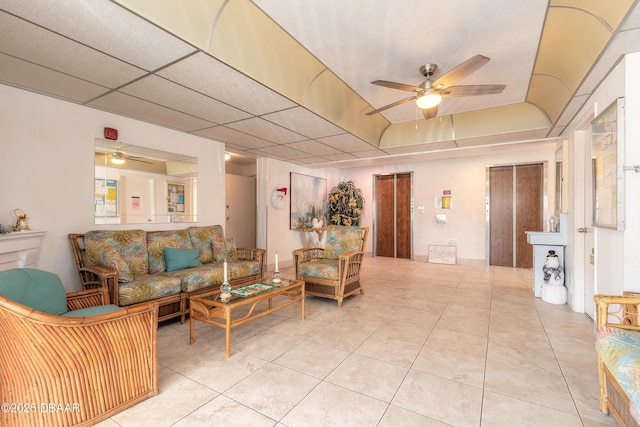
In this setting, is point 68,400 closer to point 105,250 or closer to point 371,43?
point 105,250

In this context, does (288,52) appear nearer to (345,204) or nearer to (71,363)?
(71,363)

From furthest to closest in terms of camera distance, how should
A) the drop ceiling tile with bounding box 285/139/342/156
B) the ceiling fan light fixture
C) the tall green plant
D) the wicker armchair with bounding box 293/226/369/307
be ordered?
the tall green plant → the drop ceiling tile with bounding box 285/139/342/156 → the wicker armchair with bounding box 293/226/369/307 → the ceiling fan light fixture

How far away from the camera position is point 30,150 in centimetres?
281

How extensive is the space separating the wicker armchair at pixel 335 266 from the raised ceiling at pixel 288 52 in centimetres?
166

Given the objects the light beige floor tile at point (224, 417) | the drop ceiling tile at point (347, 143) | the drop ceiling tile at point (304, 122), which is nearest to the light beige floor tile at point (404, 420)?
the light beige floor tile at point (224, 417)

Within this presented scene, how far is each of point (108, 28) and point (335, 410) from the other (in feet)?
9.31

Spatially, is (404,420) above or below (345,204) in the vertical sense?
below

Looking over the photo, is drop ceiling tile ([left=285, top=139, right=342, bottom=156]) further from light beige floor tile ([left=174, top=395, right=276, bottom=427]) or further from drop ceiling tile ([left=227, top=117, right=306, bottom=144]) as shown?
light beige floor tile ([left=174, top=395, right=276, bottom=427])

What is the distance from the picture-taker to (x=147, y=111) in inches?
132

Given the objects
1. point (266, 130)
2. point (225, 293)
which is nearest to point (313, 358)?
point (225, 293)

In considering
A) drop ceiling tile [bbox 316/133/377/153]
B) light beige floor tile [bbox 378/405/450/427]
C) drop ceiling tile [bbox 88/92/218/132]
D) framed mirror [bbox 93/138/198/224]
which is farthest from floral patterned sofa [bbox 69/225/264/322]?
light beige floor tile [bbox 378/405/450/427]

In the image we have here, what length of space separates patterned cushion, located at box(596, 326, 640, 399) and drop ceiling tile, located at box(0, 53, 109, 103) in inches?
169

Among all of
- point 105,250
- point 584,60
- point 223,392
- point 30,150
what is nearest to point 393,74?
point 584,60

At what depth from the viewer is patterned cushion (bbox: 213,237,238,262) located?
13.4ft
